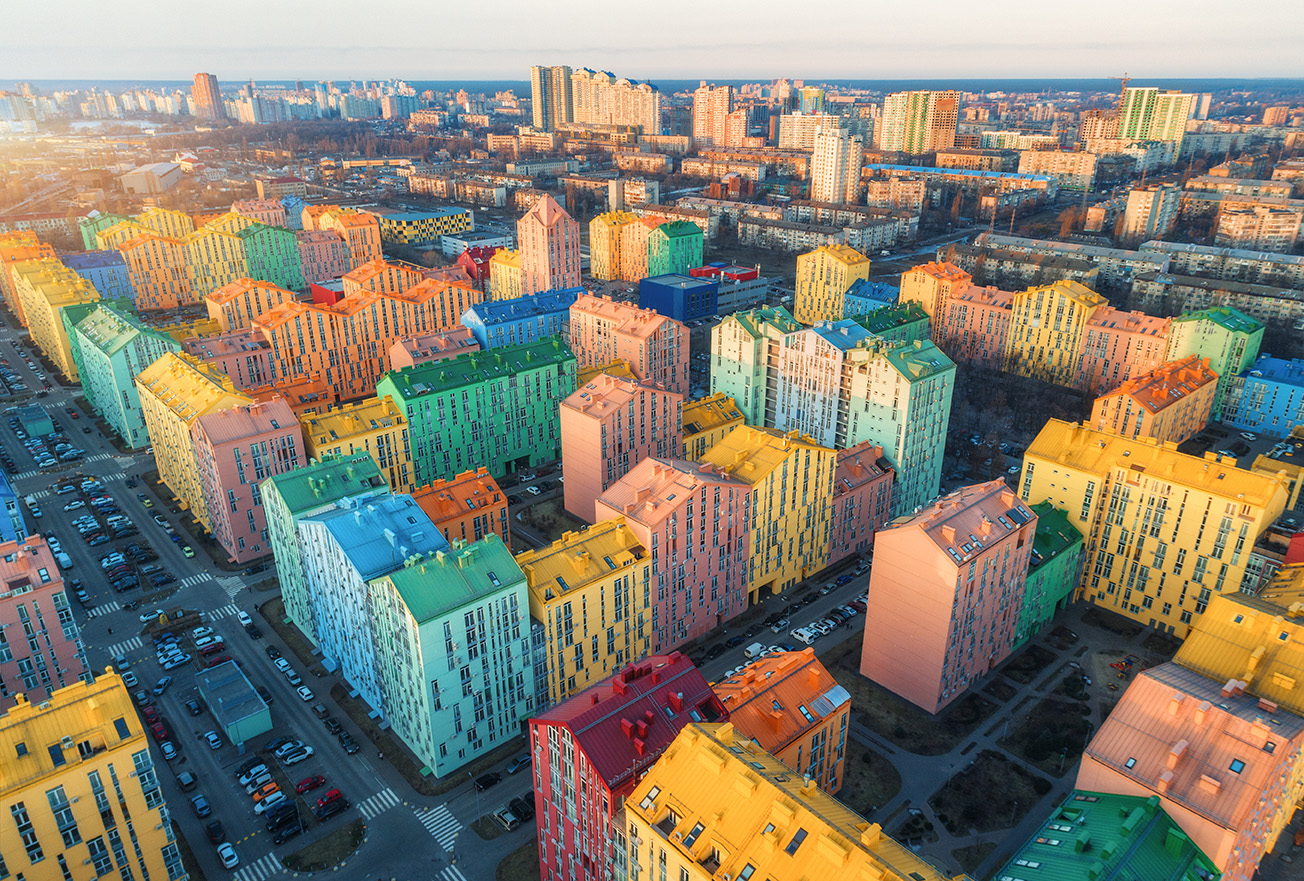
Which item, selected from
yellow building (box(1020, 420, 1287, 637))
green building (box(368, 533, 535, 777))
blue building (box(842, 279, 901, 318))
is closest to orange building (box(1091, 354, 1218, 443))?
yellow building (box(1020, 420, 1287, 637))

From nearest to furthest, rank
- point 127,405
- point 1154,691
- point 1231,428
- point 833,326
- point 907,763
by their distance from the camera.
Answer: point 1154,691
point 907,763
point 833,326
point 127,405
point 1231,428

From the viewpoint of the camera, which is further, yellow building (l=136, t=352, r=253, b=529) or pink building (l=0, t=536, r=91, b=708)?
yellow building (l=136, t=352, r=253, b=529)

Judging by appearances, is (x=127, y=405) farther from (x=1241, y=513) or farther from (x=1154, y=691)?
(x=1241, y=513)

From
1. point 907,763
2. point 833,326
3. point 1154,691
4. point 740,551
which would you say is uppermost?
point 833,326

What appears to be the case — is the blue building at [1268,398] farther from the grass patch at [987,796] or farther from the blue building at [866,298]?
the grass patch at [987,796]

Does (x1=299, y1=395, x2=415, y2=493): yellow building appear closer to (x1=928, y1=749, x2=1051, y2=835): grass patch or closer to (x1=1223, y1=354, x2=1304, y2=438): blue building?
(x1=928, y1=749, x2=1051, y2=835): grass patch

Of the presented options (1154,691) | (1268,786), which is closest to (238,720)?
(1154,691)

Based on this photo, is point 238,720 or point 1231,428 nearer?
point 238,720

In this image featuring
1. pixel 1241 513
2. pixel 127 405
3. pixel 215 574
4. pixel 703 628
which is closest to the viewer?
pixel 1241 513
